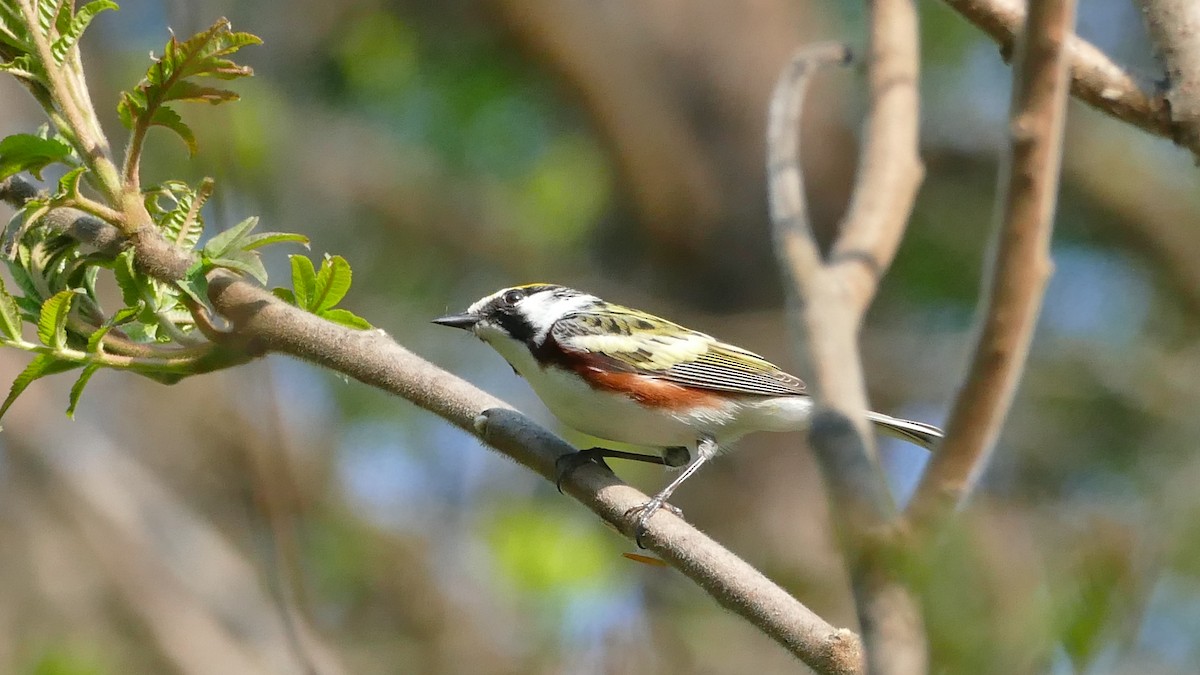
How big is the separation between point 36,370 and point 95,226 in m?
0.31

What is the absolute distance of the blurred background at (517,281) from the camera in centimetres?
661

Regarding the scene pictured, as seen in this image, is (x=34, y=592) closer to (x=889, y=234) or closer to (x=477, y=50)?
(x=477, y=50)

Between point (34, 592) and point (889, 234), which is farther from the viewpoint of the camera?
point (34, 592)

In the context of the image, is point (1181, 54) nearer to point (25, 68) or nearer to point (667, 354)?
point (25, 68)

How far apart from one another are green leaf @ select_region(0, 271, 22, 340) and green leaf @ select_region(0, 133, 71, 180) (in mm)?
205

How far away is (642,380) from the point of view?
392 centimetres

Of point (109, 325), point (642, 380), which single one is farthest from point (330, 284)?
point (642, 380)

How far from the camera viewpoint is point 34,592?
737 centimetres

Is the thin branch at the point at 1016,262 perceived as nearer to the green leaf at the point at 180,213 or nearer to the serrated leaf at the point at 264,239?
the serrated leaf at the point at 264,239

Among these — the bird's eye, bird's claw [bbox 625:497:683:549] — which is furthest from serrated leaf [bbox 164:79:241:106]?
the bird's eye

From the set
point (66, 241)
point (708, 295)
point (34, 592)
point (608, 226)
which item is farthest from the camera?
point (608, 226)

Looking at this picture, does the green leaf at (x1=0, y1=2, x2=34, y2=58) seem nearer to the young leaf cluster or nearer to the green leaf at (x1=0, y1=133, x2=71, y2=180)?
the green leaf at (x1=0, y1=133, x2=71, y2=180)

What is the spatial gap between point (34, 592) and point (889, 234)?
7259 millimetres

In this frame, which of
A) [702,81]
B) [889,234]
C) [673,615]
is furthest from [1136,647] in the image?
[702,81]
